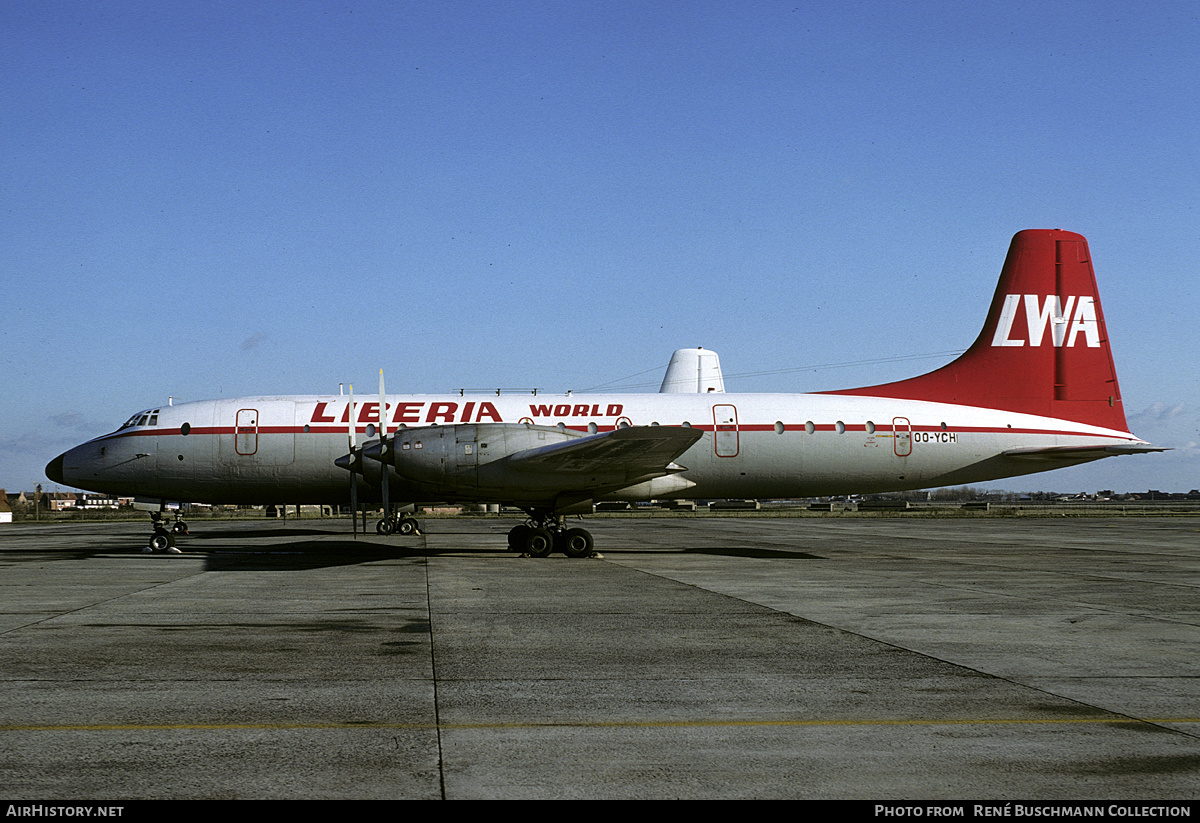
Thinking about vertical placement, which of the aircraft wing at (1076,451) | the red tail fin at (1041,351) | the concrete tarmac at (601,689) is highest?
the red tail fin at (1041,351)

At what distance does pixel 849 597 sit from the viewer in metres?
14.4

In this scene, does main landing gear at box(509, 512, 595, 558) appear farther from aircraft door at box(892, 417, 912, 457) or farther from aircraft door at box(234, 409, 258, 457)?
aircraft door at box(892, 417, 912, 457)

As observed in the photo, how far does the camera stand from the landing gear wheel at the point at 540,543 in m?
22.3

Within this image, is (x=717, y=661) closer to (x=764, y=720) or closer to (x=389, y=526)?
(x=764, y=720)

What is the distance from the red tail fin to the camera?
25.4 metres

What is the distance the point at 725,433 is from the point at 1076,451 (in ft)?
30.1

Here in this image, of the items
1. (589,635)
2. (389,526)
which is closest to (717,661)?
(589,635)

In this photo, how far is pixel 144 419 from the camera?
2453 cm

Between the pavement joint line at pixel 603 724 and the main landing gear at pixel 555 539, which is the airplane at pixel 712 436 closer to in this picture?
the main landing gear at pixel 555 539

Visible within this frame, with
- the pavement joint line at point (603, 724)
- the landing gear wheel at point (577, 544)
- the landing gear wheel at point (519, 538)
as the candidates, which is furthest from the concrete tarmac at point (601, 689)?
the landing gear wheel at point (519, 538)

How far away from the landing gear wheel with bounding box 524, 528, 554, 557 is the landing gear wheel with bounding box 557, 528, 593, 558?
346mm

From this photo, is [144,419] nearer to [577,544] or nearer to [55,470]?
[55,470]

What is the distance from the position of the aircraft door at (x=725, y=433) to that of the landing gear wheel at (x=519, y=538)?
5.26m

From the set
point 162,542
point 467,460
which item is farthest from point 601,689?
point 162,542
